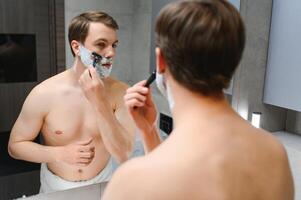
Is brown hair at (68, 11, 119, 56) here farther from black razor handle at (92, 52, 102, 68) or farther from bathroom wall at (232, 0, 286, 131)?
bathroom wall at (232, 0, 286, 131)

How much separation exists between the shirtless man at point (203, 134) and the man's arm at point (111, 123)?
0.49m

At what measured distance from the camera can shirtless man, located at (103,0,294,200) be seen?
50 cm

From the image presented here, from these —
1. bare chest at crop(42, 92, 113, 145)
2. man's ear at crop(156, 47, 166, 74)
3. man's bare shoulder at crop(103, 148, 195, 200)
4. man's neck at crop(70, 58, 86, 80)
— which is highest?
man's ear at crop(156, 47, 166, 74)

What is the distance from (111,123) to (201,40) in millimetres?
627

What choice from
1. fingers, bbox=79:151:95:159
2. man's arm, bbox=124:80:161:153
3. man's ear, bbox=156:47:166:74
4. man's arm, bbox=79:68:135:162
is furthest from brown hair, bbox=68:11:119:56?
man's ear, bbox=156:47:166:74

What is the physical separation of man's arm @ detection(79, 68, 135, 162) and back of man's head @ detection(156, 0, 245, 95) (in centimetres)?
53

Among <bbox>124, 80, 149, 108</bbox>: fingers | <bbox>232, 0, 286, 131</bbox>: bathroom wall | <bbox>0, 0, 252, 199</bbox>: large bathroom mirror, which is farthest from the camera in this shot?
<bbox>232, 0, 286, 131</bbox>: bathroom wall

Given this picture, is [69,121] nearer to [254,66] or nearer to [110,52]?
[110,52]

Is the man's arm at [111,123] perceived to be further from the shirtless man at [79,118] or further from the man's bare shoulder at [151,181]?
the man's bare shoulder at [151,181]

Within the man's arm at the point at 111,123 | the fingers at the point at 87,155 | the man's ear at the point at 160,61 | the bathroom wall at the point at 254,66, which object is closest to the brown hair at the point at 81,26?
the man's arm at the point at 111,123

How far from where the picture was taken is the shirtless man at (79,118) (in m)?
1.00

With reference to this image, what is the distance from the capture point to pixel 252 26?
4.83 feet

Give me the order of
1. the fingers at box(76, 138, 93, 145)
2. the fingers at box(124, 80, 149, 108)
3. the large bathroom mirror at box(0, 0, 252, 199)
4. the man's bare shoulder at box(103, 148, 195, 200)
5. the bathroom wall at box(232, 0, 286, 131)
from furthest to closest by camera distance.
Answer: the bathroom wall at box(232, 0, 286, 131)
the fingers at box(76, 138, 93, 145)
the large bathroom mirror at box(0, 0, 252, 199)
the fingers at box(124, 80, 149, 108)
the man's bare shoulder at box(103, 148, 195, 200)

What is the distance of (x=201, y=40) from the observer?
0.50 m
